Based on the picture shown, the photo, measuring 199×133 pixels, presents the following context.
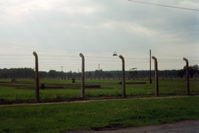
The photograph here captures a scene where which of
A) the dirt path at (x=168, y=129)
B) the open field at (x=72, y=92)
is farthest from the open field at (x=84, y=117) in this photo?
the open field at (x=72, y=92)

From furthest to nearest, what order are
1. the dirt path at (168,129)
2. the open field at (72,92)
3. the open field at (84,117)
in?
the open field at (72,92) < the open field at (84,117) < the dirt path at (168,129)

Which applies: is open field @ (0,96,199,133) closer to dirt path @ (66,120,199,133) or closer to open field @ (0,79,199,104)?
dirt path @ (66,120,199,133)

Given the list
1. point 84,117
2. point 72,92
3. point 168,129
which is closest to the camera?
point 168,129

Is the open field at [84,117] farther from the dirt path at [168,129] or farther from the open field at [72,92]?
the open field at [72,92]

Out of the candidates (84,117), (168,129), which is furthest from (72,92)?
(168,129)

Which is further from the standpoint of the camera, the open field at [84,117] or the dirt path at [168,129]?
the open field at [84,117]

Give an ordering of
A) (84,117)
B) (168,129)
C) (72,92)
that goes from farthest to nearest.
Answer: (72,92)
(84,117)
(168,129)

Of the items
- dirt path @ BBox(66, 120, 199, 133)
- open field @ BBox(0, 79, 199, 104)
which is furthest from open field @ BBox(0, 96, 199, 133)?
open field @ BBox(0, 79, 199, 104)

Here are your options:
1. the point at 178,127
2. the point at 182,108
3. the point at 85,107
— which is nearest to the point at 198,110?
the point at 182,108

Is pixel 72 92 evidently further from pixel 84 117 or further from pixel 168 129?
pixel 168 129

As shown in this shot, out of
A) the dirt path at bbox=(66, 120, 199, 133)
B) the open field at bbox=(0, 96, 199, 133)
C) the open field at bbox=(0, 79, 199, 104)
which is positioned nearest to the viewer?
the dirt path at bbox=(66, 120, 199, 133)

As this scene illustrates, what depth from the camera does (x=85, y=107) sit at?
1089 cm

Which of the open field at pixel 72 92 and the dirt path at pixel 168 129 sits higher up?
the open field at pixel 72 92

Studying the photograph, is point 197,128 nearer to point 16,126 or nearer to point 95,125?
point 95,125
